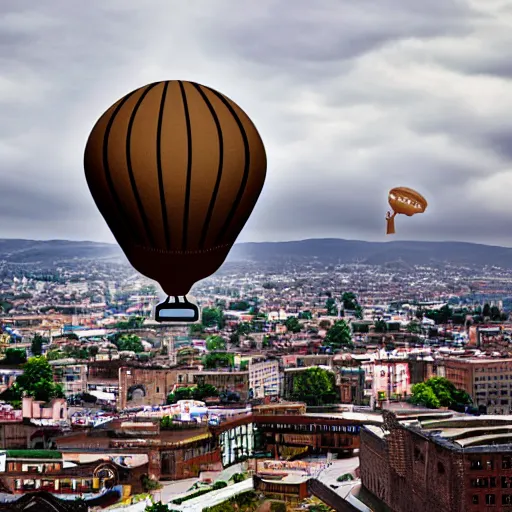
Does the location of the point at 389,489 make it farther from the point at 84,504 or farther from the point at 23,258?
the point at 23,258

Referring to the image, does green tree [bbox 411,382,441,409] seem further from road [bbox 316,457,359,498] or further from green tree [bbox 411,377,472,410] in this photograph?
road [bbox 316,457,359,498]

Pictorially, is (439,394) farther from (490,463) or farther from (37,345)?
(37,345)

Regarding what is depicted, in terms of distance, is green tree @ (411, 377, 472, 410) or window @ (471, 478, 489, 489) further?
green tree @ (411, 377, 472, 410)

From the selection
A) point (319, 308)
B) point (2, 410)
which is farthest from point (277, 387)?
point (319, 308)

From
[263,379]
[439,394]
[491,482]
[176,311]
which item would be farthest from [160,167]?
[263,379]

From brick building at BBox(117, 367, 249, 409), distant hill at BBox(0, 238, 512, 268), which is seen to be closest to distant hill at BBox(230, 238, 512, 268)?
distant hill at BBox(0, 238, 512, 268)

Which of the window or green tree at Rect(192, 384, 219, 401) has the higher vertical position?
green tree at Rect(192, 384, 219, 401)
